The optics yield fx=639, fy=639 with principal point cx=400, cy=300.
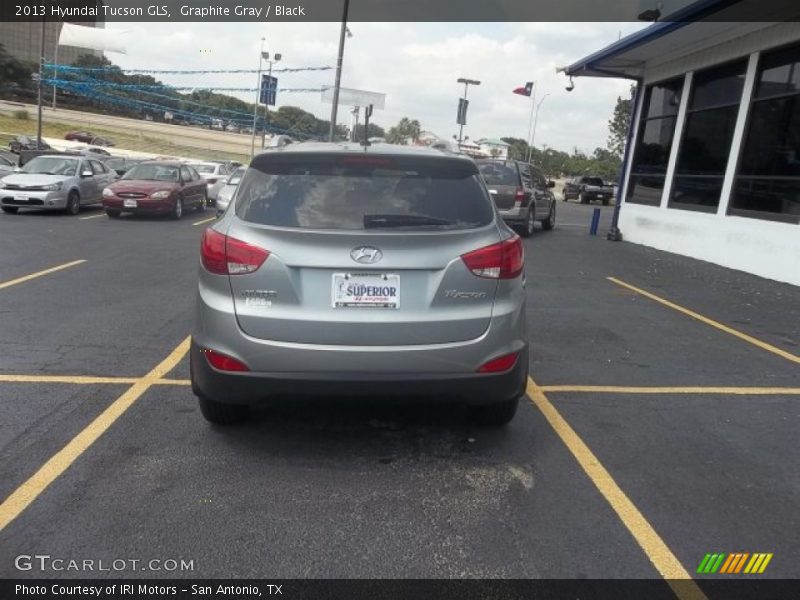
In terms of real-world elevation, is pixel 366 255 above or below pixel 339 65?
below

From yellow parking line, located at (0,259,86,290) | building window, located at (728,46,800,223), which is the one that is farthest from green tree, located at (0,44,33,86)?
building window, located at (728,46,800,223)

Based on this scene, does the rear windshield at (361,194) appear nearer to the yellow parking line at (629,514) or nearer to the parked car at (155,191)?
the yellow parking line at (629,514)

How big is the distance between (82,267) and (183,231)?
17.9ft

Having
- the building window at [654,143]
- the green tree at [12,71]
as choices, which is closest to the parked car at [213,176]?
the building window at [654,143]

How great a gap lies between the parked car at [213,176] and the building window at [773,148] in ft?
A: 51.2

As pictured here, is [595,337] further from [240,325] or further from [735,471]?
[240,325]

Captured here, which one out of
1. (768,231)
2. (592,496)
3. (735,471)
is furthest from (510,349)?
(768,231)

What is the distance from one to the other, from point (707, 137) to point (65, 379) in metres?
13.2

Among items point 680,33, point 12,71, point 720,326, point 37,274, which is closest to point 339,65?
point 680,33

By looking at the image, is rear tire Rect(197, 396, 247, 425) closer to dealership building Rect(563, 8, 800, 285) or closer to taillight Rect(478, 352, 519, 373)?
taillight Rect(478, 352, 519, 373)

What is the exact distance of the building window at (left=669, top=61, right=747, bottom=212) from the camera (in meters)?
12.7

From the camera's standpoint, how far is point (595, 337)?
6551mm

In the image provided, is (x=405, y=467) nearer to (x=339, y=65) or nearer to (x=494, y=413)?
(x=494, y=413)

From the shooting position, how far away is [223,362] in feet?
11.1
